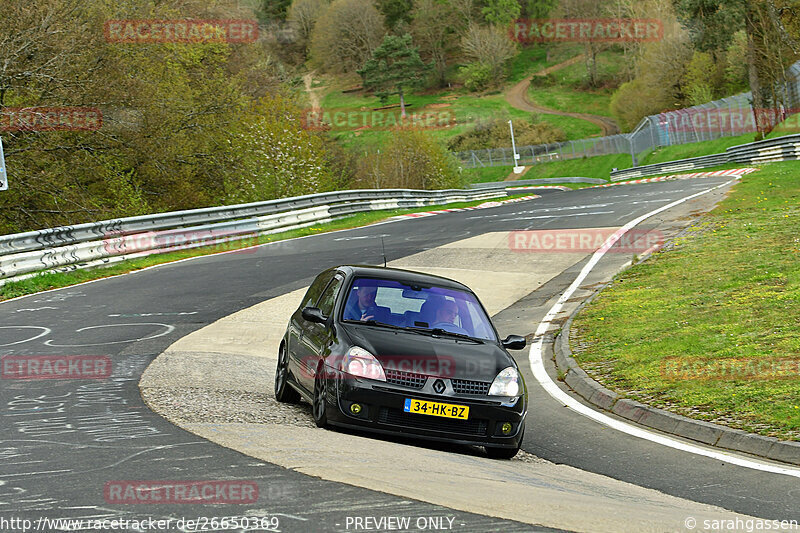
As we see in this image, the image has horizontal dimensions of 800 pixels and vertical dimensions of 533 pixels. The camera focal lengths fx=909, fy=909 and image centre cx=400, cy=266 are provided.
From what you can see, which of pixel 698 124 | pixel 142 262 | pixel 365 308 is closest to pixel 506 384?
pixel 365 308

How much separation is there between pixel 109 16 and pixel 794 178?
25.7m

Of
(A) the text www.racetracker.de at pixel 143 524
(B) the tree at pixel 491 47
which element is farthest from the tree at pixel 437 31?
(A) the text www.racetracker.de at pixel 143 524

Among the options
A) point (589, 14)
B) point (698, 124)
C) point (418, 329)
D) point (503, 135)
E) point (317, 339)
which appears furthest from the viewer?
point (589, 14)

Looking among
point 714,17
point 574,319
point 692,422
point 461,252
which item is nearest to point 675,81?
point 714,17

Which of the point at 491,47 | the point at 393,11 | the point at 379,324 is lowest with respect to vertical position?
the point at 379,324

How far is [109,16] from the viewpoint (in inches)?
1355

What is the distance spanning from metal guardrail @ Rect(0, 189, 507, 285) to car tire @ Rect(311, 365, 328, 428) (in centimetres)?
1199

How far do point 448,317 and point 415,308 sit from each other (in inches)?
13.8

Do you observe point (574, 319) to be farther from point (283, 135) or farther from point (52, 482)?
point (283, 135)

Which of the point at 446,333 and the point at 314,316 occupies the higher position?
the point at 314,316

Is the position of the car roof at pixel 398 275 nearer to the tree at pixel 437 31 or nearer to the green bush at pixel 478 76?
the green bush at pixel 478 76

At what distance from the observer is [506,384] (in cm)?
829

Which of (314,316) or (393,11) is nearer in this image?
(314,316)

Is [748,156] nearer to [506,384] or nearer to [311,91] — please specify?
[506,384]
